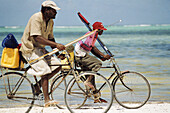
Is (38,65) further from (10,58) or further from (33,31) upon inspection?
(33,31)

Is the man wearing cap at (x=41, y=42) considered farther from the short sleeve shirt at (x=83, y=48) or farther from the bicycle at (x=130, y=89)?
the bicycle at (x=130, y=89)

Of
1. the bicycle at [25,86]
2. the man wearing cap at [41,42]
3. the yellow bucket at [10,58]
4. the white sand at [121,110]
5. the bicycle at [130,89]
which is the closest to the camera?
the man wearing cap at [41,42]

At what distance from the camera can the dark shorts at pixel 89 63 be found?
5.25m

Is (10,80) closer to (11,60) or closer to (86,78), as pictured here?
(11,60)

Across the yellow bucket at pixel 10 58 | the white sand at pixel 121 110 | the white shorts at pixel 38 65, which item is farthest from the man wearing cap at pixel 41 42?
the white sand at pixel 121 110

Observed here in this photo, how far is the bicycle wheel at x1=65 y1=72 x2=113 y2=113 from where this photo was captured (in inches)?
197

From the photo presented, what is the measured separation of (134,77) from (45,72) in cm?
155

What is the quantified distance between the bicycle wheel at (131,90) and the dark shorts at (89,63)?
47 centimetres

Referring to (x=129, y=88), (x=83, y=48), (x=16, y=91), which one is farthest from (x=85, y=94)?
(x=16, y=91)

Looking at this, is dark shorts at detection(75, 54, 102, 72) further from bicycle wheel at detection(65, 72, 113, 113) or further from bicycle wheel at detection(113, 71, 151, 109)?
bicycle wheel at detection(113, 71, 151, 109)

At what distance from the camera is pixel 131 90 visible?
5.60 m

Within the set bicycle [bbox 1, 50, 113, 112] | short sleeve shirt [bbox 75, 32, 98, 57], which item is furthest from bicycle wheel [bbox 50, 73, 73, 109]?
short sleeve shirt [bbox 75, 32, 98, 57]

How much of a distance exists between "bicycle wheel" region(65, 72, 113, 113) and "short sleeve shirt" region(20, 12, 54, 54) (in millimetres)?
819

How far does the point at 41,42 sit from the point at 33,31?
0.20m
